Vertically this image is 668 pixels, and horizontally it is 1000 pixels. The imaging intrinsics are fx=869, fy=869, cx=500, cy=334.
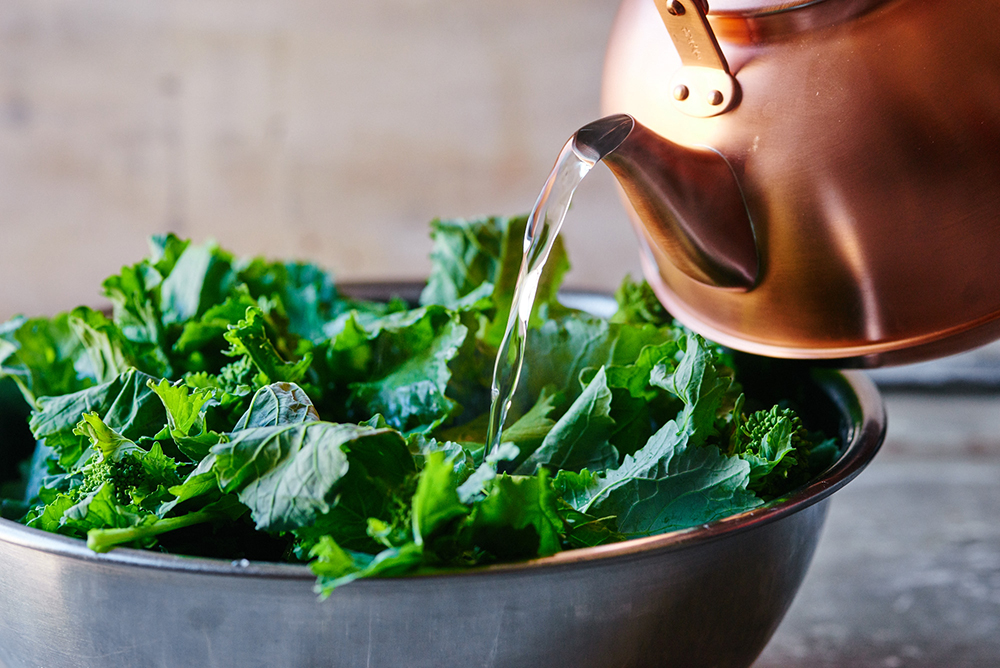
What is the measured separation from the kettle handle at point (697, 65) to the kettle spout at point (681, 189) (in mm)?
34

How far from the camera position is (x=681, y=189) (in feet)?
1.94

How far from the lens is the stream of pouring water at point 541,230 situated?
0.59 m

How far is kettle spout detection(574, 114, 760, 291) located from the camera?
58 cm

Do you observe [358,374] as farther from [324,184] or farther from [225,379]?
[324,184]

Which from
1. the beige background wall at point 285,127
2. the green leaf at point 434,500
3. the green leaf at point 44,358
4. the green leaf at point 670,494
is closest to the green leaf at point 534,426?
the green leaf at point 670,494

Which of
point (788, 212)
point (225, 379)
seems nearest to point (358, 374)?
point (225, 379)

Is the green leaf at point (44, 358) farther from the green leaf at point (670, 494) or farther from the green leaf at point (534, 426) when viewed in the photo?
the green leaf at point (670, 494)

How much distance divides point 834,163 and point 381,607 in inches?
15.6

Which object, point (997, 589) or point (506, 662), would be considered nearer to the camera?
point (506, 662)

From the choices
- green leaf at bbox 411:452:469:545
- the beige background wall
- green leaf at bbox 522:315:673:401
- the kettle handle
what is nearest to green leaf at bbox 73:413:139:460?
green leaf at bbox 411:452:469:545

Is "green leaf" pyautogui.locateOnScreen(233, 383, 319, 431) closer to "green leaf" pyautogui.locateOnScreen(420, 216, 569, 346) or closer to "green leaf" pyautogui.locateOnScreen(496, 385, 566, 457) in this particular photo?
"green leaf" pyautogui.locateOnScreen(496, 385, 566, 457)

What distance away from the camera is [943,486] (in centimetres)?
118

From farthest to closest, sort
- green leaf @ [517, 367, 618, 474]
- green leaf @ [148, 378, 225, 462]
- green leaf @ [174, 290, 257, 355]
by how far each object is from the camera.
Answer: green leaf @ [174, 290, 257, 355], green leaf @ [517, 367, 618, 474], green leaf @ [148, 378, 225, 462]

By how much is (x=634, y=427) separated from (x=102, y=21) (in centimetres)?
159
